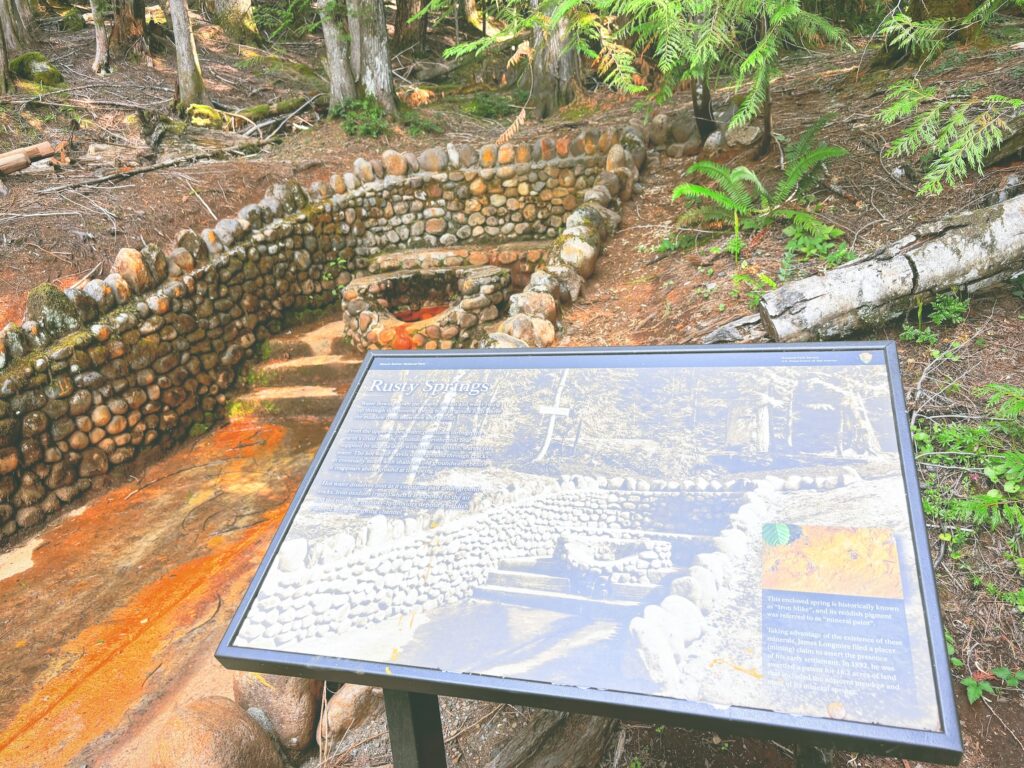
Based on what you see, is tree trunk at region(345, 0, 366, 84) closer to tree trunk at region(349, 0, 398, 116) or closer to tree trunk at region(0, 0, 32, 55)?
tree trunk at region(349, 0, 398, 116)

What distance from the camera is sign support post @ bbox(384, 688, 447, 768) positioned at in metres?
1.74

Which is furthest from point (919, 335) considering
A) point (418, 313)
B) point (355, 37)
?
point (355, 37)

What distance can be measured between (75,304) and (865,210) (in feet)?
19.6

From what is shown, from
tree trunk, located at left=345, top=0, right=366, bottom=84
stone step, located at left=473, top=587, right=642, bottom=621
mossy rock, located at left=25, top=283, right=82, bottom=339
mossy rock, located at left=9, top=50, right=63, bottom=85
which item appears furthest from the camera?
mossy rock, located at left=9, top=50, right=63, bottom=85

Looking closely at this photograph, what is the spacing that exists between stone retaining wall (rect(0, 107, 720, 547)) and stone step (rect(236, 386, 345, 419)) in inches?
12.5

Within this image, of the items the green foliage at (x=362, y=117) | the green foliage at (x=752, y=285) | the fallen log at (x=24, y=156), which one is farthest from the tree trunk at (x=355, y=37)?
the green foliage at (x=752, y=285)

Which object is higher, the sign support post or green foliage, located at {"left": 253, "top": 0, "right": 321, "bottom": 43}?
green foliage, located at {"left": 253, "top": 0, "right": 321, "bottom": 43}

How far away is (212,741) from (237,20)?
15001 millimetres

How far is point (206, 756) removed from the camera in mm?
2332

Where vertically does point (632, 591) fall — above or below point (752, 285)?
below

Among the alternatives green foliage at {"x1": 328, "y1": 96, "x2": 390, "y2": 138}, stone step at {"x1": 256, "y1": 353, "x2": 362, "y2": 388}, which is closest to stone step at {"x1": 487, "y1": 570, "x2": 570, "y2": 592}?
stone step at {"x1": 256, "y1": 353, "x2": 362, "y2": 388}

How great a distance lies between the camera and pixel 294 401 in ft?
22.1

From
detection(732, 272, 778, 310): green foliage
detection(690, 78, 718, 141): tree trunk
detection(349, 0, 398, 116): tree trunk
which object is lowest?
detection(732, 272, 778, 310): green foliage

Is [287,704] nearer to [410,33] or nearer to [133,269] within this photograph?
[133,269]
